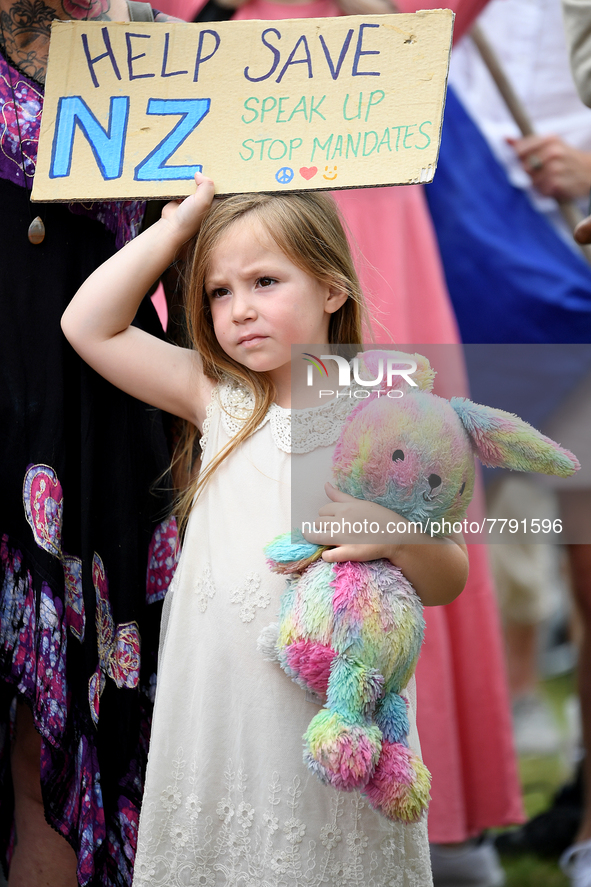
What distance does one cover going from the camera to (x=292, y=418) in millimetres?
1016

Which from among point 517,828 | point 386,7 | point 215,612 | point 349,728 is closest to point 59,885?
point 215,612

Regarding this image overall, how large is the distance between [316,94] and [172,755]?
0.86 metres

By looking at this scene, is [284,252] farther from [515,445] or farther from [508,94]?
[508,94]

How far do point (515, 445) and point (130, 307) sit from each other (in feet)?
1.71

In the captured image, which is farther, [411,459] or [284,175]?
[284,175]

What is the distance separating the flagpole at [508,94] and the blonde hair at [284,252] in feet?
3.15

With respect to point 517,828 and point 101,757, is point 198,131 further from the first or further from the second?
point 517,828

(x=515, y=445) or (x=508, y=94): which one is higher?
(x=508, y=94)

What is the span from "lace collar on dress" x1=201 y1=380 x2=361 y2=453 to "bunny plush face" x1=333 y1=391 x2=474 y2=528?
0.40 ft

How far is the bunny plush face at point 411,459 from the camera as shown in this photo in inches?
33.3

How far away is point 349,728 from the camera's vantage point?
0.77 m

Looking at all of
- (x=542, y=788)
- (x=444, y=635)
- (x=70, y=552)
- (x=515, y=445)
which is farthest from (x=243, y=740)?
(x=542, y=788)

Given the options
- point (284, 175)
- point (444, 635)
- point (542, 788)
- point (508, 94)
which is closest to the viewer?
point (284, 175)

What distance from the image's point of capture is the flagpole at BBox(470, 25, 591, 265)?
1825mm
